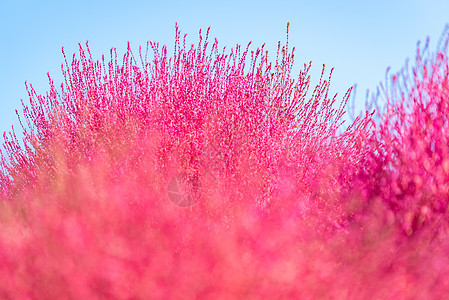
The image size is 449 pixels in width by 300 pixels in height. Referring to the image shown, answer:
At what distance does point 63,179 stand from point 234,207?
3.54m

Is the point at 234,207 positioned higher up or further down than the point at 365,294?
higher up

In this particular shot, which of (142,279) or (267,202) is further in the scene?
(267,202)

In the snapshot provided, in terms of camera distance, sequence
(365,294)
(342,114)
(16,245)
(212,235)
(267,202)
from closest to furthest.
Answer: (365,294)
(16,245)
(212,235)
(267,202)
(342,114)

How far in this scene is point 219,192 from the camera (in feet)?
25.0

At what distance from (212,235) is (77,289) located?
215 centimetres

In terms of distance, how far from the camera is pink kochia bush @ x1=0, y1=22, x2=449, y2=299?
18.8 feet

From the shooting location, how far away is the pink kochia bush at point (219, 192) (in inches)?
226

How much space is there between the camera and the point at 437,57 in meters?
6.01

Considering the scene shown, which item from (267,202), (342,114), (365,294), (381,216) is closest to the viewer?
(365,294)

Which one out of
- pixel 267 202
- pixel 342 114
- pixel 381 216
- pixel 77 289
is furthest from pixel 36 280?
pixel 342 114

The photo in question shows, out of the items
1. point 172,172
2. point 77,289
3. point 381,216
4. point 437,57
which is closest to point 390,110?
point 437,57

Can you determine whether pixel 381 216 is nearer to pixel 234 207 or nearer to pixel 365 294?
pixel 365 294

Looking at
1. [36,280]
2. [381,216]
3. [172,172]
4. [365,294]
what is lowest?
[365,294]

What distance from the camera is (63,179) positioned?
8.95 metres
